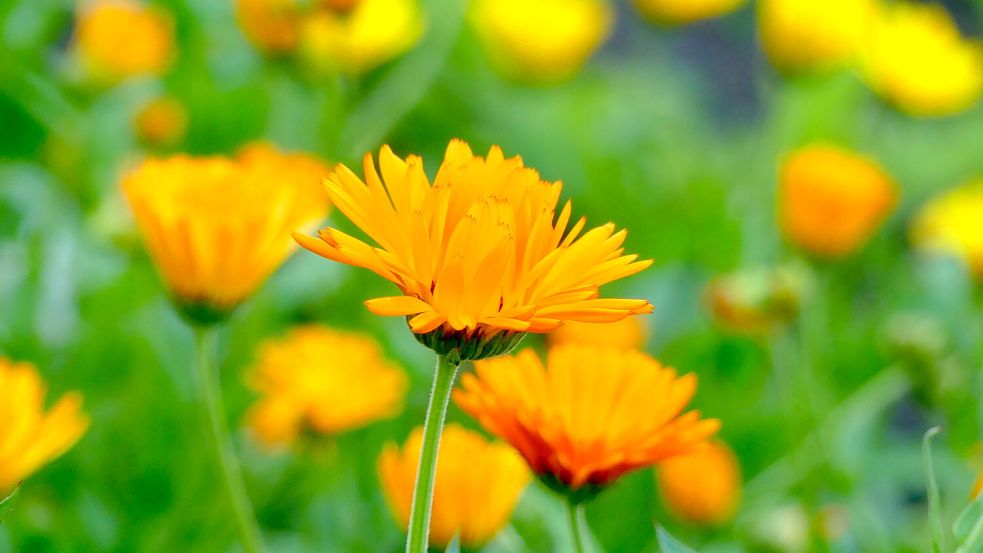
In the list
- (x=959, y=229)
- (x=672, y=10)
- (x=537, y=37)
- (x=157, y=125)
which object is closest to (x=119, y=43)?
(x=157, y=125)

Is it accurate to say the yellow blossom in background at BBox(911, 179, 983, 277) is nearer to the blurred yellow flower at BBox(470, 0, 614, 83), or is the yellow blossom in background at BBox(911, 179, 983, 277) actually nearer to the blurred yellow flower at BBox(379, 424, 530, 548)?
the blurred yellow flower at BBox(470, 0, 614, 83)

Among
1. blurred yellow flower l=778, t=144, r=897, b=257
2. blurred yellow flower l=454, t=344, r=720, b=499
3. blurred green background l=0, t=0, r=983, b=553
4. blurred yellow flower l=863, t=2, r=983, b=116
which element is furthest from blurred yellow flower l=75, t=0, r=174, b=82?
blurred yellow flower l=863, t=2, r=983, b=116

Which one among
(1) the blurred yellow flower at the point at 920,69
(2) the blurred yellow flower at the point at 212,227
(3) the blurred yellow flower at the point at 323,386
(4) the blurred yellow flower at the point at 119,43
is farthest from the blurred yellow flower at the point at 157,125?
(1) the blurred yellow flower at the point at 920,69

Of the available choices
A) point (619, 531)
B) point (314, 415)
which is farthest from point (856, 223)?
point (314, 415)

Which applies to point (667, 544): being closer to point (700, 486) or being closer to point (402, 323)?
point (700, 486)

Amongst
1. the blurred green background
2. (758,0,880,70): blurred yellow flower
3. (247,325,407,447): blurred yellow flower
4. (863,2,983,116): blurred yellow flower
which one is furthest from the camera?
(863,2,983,116): blurred yellow flower

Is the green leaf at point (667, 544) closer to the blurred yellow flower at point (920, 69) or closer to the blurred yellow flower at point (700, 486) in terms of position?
the blurred yellow flower at point (700, 486)
